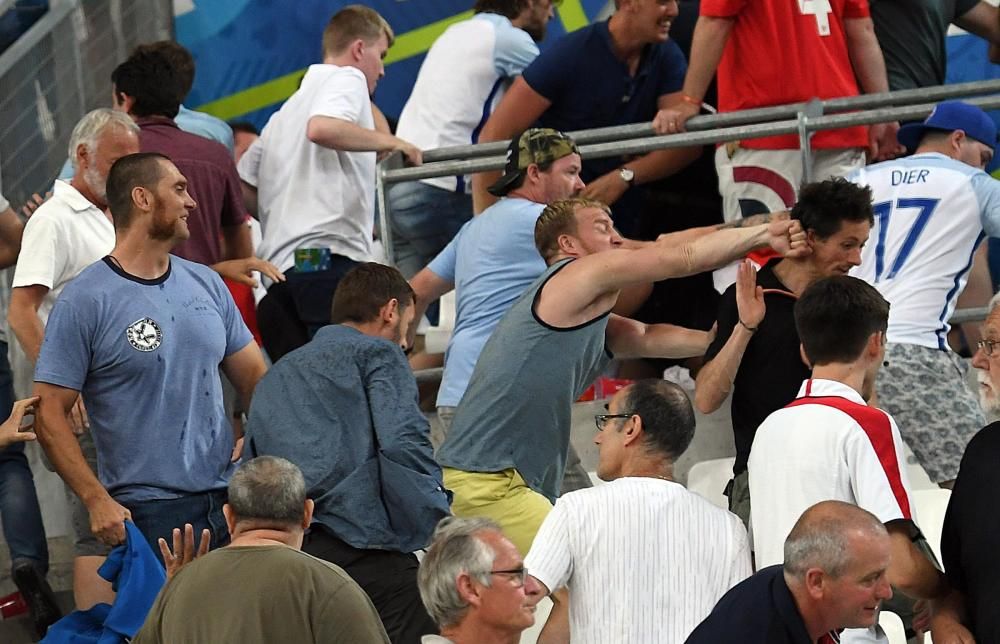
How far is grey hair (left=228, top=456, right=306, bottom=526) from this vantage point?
4.91m

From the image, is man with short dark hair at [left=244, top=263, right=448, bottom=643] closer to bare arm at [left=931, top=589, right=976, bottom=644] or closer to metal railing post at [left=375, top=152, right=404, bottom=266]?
bare arm at [left=931, top=589, right=976, bottom=644]

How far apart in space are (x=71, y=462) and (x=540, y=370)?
1459 mm

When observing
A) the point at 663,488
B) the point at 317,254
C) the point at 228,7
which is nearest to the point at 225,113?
the point at 228,7

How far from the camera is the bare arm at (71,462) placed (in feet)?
18.4

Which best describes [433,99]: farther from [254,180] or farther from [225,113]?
[225,113]

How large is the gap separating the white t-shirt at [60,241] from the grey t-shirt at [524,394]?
136 cm

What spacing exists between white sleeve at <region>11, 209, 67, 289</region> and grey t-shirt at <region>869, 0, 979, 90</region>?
12.2 feet

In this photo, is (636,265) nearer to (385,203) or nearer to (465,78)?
(385,203)

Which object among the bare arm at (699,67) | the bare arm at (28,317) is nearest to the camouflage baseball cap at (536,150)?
the bare arm at (699,67)

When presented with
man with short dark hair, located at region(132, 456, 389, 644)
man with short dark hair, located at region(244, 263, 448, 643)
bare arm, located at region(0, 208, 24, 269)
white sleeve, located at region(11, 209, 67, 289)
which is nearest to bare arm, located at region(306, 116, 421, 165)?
bare arm, located at region(0, 208, 24, 269)

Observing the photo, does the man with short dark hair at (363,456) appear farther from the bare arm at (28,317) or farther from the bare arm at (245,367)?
the bare arm at (28,317)

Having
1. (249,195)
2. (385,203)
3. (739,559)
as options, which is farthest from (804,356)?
(249,195)

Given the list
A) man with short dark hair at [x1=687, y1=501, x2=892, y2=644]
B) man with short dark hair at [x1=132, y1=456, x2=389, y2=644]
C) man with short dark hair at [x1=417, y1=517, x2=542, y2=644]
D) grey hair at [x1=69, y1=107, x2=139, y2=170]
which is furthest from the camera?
grey hair at [x1=69, y1=107, x2=139, y2=170]

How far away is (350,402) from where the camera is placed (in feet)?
18.7
